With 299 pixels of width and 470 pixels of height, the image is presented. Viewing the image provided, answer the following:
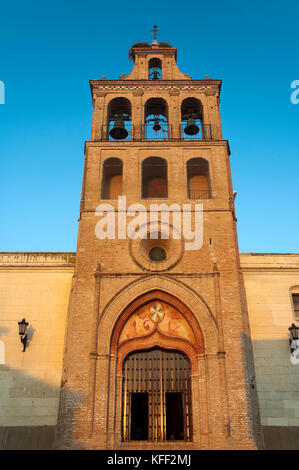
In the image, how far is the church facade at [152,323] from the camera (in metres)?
15.2

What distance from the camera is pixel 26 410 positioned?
53.6 ft

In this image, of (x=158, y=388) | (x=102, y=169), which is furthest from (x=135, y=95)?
(x=158, y=388)

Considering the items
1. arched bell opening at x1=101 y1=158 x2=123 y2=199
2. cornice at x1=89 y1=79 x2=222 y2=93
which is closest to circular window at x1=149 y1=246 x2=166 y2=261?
arched bell opening at x1=101 y1=158 x2=123 y2=199

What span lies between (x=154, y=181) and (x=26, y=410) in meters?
11.5

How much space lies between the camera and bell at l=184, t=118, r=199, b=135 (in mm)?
21391

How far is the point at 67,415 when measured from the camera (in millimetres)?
14844

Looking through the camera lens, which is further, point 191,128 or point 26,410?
point 191,128

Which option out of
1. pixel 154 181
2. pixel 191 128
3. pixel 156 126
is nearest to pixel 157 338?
pixel 154 181

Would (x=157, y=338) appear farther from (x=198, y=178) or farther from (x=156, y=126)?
(x=156, y=126)

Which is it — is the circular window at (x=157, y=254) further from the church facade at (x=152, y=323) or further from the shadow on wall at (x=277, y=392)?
the shadow on wall at (x=277, y=392)

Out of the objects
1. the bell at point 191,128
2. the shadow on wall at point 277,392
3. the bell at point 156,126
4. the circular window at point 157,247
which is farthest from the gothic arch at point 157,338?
the bell at point 156,126

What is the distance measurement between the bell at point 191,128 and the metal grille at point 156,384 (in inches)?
416
